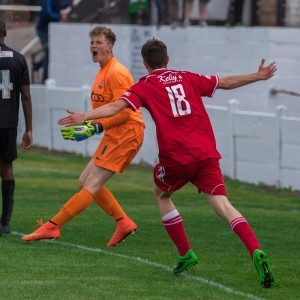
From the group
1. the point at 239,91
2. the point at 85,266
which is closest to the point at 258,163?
the point at 239,91

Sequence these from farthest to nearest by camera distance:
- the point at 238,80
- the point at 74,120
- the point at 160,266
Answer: the point at 160,266 → the point at 238,80 → the point at 74,120

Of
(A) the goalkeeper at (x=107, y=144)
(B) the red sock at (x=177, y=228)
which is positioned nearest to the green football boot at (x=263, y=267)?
(B) the red sock at (x=177, y=228)

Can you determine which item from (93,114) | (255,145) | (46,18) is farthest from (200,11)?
(93,114)

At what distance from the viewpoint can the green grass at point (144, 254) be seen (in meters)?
9.12

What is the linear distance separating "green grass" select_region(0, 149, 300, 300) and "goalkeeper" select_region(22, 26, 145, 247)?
0.66 ft

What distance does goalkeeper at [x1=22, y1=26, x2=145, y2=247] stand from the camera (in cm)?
1122

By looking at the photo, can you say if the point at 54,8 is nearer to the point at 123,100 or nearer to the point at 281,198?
the point at 281,198

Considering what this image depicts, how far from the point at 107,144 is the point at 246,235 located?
2565 mm

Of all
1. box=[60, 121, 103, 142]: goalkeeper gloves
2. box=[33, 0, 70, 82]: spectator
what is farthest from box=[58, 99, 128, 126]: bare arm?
box=[33, 0, 70, 82]: spectator

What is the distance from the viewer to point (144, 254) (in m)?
11.0

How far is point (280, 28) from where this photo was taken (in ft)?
69.5

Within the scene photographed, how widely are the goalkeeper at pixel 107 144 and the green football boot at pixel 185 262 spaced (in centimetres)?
161

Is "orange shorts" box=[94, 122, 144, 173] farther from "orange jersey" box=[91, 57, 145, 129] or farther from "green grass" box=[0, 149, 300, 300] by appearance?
"green grass" box=[0, 149, 300, 300]

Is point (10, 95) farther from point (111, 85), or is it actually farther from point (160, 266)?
point (160, 266)
